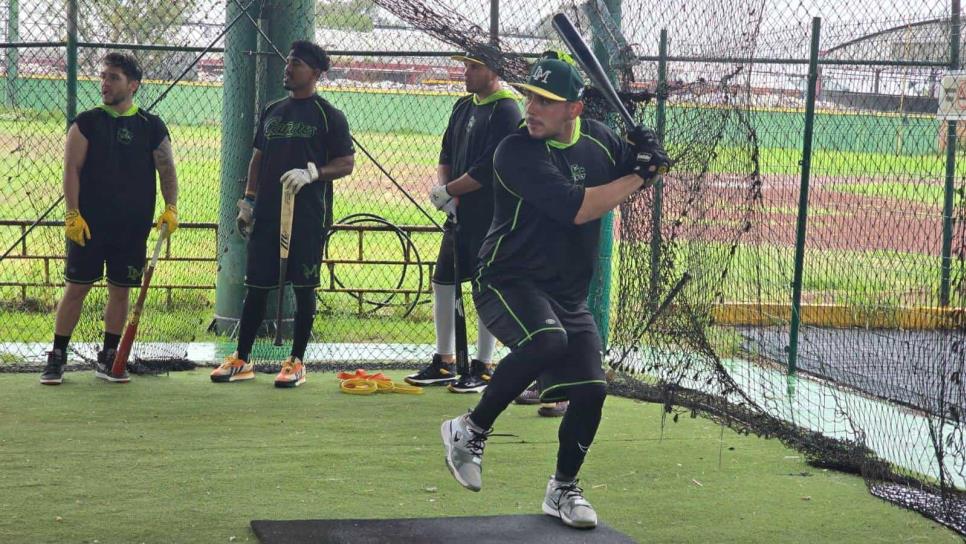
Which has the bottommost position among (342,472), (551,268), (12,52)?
(342,472)

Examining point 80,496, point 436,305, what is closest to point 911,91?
point 436,305

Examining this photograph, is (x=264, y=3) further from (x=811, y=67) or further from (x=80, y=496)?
(x=80, y=496)

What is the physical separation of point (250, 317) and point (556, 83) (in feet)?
11.3

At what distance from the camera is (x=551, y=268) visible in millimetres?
4898

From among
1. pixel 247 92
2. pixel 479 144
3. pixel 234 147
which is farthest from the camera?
pixel 234 147

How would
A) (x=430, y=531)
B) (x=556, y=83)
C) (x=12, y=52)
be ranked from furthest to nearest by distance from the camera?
(x=12, y=52) → (x=556, y=83) → (x=430, y=531)

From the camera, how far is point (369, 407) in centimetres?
713

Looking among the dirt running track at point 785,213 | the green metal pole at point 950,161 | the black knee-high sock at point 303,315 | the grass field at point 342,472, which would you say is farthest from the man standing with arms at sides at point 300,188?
the green metal pole at point 950,161

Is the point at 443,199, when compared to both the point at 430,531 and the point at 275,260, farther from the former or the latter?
the point at 430,531

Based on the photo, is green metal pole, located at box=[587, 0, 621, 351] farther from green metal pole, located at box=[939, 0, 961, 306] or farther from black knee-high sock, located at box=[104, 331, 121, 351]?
black knee-high sock, located at box=[104, 331, 121, 351]

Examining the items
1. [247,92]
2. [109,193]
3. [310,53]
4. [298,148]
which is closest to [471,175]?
[298,148]

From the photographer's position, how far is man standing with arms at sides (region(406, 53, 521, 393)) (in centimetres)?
707

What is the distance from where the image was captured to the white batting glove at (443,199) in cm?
712

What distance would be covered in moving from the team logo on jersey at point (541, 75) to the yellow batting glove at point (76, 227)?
3440 mm
